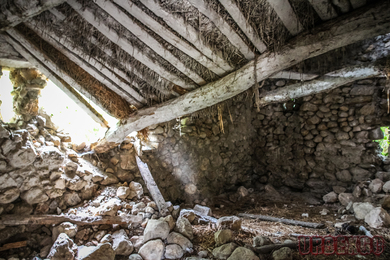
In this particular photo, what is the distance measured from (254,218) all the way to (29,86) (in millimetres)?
4069

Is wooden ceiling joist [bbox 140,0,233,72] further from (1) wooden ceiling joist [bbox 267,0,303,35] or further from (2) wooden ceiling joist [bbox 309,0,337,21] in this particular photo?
(2) wooden ceiling joist [bbox 309,0,337,21]

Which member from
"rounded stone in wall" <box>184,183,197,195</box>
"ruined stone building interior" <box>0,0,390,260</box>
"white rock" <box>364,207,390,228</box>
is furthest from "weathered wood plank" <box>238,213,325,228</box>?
"rounded stone in wall" <box>184,183,197,195</box>

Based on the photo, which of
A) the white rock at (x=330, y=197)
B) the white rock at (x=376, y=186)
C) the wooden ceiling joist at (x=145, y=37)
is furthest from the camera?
the white rock at (x=330, y=197)

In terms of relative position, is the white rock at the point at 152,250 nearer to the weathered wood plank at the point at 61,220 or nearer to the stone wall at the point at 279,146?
the weathered wood plank at the point at 61,220

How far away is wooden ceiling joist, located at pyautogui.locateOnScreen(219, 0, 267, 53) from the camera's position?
1.46 metres

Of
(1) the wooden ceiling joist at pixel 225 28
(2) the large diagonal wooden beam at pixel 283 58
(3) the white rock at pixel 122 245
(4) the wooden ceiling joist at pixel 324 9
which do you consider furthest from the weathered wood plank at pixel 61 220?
(4) the wooden ceiling joist at pixel 324 9

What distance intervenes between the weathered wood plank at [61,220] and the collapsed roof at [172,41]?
1318 millimetres

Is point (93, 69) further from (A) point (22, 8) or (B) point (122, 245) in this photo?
(B) point (122, 245)

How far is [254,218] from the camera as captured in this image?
129 inches

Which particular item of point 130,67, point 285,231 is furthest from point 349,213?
point 130,67

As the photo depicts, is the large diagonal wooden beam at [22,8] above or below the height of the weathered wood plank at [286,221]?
above

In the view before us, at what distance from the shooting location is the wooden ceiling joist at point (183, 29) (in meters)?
1.51

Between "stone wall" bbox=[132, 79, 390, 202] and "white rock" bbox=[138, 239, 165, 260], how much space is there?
1379 mm

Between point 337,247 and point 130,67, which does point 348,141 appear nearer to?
point 337,247
